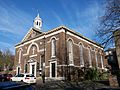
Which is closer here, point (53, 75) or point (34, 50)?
point (53, 75)

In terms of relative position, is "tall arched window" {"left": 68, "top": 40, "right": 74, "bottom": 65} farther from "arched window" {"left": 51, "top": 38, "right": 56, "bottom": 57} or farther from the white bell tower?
the white bell tower

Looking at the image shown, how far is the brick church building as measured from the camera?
79.6ft

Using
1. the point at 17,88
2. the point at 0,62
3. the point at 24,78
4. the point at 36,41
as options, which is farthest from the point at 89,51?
the point at 0,62

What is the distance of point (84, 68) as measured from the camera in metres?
28.4

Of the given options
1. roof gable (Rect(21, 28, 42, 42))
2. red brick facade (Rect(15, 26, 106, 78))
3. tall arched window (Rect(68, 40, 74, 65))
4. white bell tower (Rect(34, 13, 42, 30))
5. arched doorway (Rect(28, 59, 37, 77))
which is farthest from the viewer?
white bell tower (Rect(34, 13, 42, 30))

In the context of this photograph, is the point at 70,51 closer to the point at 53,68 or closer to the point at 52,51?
the point at 52,51

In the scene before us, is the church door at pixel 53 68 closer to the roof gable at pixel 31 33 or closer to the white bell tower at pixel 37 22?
the roof gable at pixel 31 33

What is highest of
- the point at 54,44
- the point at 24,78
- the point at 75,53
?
the point at 54,44

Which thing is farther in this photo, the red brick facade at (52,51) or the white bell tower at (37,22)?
the white bell tower at (37,22)

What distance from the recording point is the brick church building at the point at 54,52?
2425 centimetres

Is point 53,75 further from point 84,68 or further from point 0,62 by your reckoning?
point 0,62

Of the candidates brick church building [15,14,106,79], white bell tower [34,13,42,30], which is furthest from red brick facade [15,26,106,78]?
white bell tower [34,13,42,30]

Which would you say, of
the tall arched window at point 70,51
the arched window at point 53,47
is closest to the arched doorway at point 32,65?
the arched window at point 53,47

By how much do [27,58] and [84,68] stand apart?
12.9 metres
